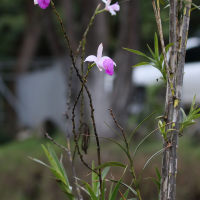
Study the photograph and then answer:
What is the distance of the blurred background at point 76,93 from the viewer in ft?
8.41

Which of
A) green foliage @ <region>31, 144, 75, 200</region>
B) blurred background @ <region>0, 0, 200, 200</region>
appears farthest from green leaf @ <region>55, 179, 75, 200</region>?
blurred background @ <region>0, 0, 200, 200</region>

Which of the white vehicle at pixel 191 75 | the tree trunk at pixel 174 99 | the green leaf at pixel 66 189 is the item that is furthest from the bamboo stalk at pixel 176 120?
the white vehicle at pixel 191 75

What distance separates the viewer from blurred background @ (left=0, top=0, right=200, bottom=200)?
256 centimetres

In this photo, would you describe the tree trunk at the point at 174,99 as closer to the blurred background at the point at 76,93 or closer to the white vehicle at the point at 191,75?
the blurred background at the point at 76,93

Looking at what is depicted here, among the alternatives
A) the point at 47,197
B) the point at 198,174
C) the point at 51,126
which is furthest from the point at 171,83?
the point at 51,126

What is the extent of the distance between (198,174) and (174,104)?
1984 mm

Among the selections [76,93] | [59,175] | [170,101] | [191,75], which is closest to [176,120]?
[170,101]

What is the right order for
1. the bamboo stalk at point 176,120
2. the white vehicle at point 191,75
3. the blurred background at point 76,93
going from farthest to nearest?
A: 1. the white vehicle at point 191,75
2. the blurred background at point 76,93
3. the bamboo stalk at point 176,120

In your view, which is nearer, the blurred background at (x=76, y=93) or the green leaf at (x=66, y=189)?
the green leaf at (x=66, y=189)

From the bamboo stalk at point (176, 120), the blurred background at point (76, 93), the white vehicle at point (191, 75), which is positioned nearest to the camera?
the bamboo stalk at point (176, 120)

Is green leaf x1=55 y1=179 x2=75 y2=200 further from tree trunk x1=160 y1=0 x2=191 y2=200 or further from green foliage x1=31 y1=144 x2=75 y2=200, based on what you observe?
tree trunk x1=160 y1=0 x2=191 y2=200

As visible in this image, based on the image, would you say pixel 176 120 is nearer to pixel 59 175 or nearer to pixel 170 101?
pixel 170 101

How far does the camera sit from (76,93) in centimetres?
332

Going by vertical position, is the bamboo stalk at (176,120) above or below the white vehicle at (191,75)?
below
